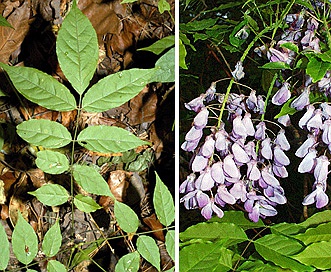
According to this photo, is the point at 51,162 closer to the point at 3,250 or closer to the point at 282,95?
the point at 3,250

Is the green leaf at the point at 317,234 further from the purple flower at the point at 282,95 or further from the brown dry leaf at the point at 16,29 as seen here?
the brown dry leaf at the point at 16,29

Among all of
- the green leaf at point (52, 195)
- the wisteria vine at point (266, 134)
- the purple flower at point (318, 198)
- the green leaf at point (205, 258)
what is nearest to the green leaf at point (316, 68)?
the wisteria vine at point (266, 134)

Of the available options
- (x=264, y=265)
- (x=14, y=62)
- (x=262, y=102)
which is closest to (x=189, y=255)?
(x=264, y=265)

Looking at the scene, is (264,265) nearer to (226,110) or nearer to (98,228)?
(226,110)

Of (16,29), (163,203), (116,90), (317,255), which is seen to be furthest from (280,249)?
(16,29)

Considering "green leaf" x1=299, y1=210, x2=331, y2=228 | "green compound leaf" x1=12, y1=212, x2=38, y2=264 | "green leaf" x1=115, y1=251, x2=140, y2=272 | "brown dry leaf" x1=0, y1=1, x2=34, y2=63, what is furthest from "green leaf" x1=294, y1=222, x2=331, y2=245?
"brown dry leaf" x1=0, y1=1, x2=34, y2=63

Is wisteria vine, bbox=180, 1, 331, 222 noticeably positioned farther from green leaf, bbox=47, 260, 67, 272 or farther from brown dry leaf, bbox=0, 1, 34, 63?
brown dry leaf, bbox=0, 1, 34, 63
